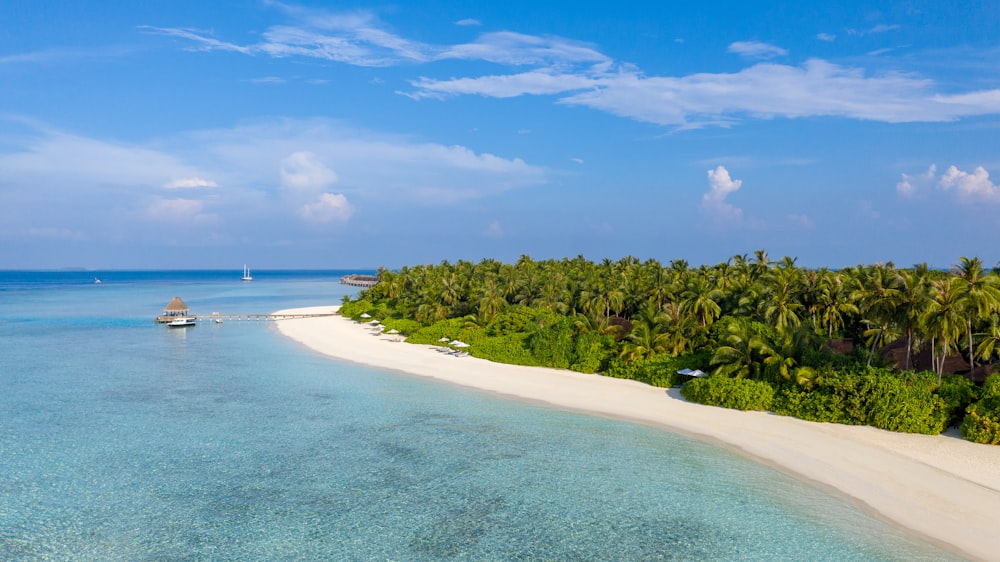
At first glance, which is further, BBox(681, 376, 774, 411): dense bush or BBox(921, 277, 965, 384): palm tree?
BBox(681, 376, 774, 411): dense bush

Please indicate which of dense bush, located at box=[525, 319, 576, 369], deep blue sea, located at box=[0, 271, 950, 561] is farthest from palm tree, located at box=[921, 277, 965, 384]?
dense bush, located at box=[525, 319, 576, 369]

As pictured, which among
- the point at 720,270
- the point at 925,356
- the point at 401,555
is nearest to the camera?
→ the point at 401,555

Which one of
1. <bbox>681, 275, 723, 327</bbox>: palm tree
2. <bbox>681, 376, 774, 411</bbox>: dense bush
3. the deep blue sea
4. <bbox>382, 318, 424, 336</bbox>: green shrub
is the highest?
<bbox>681, 275, 723, 327</bbox>: palm tree

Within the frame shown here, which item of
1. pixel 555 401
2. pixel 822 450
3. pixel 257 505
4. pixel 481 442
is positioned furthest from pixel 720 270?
pixel 257 505

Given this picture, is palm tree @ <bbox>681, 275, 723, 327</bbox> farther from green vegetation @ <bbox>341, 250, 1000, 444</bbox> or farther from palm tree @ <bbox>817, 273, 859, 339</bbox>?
palm tree @ <bbox>817, 273, 859, 339</bbox>

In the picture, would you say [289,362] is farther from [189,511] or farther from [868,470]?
[868,470]

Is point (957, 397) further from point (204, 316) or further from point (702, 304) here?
point (204, 316)
